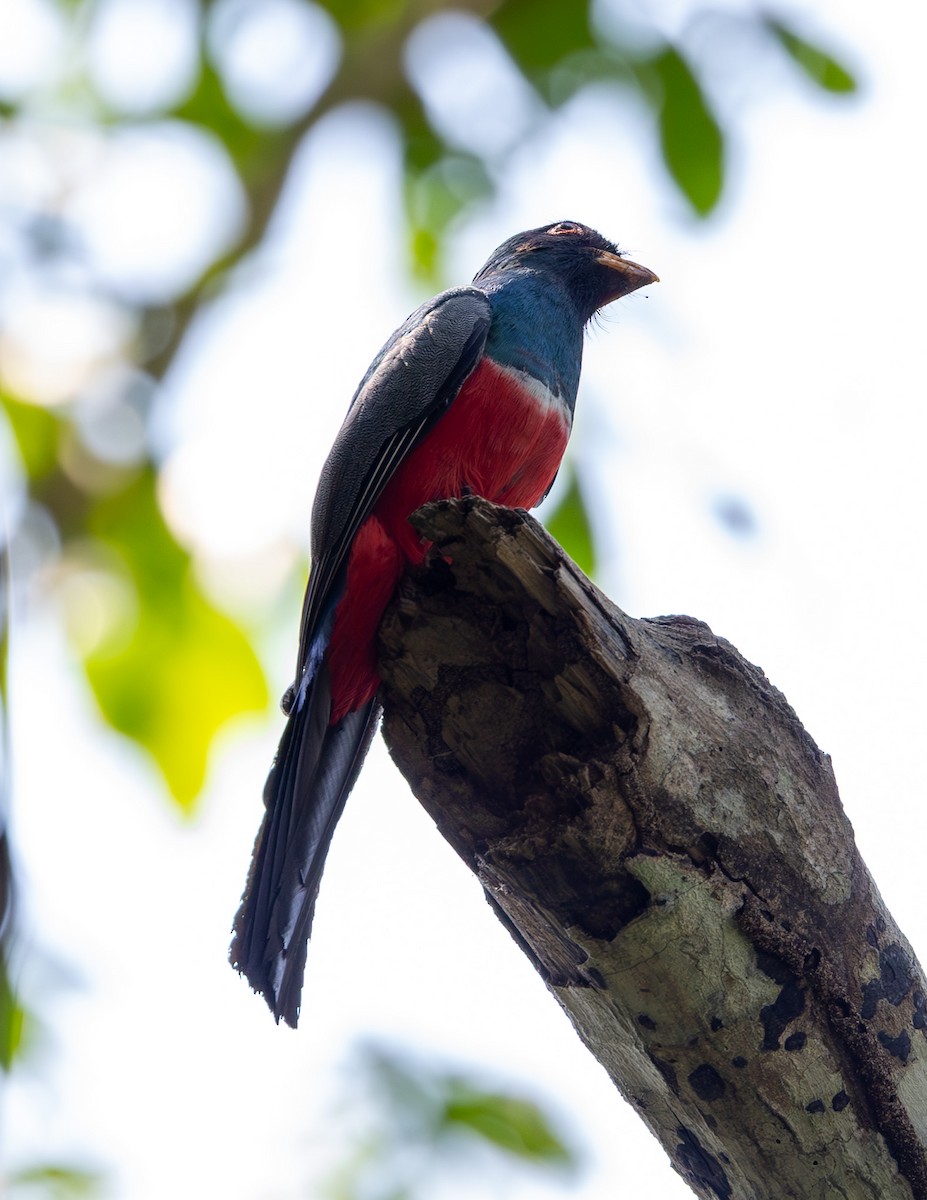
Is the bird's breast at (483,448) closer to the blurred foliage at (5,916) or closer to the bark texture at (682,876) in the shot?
the bark texture at (682,876)

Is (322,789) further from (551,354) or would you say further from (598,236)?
(598,236)

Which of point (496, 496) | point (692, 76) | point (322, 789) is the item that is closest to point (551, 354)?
point (496, 496)

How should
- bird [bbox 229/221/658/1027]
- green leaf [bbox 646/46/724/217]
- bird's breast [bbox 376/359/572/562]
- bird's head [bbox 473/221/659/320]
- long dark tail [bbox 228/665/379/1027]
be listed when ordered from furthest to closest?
bird's head [bbox 473/221/659/320] < bird's breast [bbox 376/359/572/562] < green leaf [bbox 646/46/724/217] < bird [bbox 229/221/658/1027] < long dark tail [bbox 228/665/379/1027]

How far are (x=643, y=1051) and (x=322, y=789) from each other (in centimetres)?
148

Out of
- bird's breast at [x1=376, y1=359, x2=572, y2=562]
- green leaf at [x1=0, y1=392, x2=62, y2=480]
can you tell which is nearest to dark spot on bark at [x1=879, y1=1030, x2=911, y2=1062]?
bird's breast at [x1=376, y1=359, x2=572, y2=562]

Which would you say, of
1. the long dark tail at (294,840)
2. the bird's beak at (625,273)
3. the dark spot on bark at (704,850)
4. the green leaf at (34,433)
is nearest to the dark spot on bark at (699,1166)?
the dark spot on bark at (704,850)

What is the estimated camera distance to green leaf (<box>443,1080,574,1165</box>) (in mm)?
3859

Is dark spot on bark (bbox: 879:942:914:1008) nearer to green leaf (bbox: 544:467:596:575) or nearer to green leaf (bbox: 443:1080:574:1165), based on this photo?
green leaf (bbox: 544:467:596:575)

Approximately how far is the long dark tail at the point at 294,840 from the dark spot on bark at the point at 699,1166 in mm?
1124

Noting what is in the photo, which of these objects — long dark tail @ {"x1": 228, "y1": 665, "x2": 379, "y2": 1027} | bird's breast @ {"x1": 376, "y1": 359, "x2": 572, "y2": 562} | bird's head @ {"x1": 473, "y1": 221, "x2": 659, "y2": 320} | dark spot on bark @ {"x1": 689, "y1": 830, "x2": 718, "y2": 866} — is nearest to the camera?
dark spot on bark @ {"x1": 689, "y1": 830, "x2": 718, "y2": 866}

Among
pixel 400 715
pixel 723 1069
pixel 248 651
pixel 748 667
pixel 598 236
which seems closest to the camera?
pixel 723 1069

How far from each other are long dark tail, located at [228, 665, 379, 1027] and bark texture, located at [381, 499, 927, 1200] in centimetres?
78

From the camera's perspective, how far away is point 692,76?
3.54 metres

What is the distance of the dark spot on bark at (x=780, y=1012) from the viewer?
219 cm
